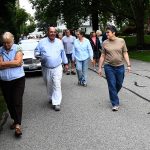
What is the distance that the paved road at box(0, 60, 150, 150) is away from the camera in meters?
7.47

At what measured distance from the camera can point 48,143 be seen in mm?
7594

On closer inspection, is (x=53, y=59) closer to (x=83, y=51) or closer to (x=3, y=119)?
(x=3, y=119)

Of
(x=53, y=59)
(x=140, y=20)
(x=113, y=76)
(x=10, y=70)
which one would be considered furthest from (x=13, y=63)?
(x=140, y=20)

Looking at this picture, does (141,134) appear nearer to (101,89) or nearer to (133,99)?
(133,99)

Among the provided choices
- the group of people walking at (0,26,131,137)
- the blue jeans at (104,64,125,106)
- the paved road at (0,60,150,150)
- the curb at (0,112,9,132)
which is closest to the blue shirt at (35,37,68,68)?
the group of people walking at (0,26,131,137)

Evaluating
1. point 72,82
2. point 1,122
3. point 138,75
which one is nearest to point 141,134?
point 1,122

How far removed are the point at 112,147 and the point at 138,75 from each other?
36.8 feet

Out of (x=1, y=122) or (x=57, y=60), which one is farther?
(x=57, y=60)

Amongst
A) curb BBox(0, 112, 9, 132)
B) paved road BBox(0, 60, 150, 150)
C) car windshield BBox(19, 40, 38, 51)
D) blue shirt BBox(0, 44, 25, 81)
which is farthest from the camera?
car windshield BBox(19, 40, 38, 51)

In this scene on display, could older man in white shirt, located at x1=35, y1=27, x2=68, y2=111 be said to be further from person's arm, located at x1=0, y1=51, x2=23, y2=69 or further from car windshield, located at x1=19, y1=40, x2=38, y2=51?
car windshield, located at x1=19, y1=40, x2=38, y2=51

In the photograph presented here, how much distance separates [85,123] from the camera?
29.6 ft

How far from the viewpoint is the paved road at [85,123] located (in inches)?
294

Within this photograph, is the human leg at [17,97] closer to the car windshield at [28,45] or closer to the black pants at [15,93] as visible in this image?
the black pants at [15,93]

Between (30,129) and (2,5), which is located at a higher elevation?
(2,5)
